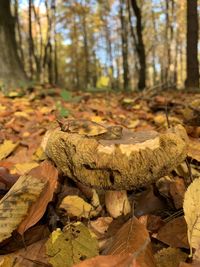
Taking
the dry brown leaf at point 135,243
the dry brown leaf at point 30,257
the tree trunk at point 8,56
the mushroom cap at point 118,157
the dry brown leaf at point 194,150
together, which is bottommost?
the dry brown leaf at point 30,257

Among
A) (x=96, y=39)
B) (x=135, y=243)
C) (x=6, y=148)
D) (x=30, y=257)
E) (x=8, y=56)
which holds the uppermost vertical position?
(x=96, y=39)

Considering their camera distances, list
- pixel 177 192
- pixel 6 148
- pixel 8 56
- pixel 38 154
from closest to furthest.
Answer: pixel 177 192, pixel 38 154, pixel 6 148, pixel 8 56

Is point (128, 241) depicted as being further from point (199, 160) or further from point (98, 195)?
point (199, 160)

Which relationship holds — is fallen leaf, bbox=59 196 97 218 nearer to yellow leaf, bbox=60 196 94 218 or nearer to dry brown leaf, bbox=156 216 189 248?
yellow leaf, bbox=60 196 94 218

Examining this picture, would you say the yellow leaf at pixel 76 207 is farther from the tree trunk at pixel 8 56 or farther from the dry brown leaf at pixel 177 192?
the tree trunk at pixel 8 56

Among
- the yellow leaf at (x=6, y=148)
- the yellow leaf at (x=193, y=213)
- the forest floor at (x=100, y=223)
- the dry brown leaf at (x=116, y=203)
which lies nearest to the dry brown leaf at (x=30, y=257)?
the forest floor at (x=100, y=223)

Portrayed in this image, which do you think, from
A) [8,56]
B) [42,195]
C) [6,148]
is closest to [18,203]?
[42,195]

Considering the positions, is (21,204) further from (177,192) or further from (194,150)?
(194,150)
